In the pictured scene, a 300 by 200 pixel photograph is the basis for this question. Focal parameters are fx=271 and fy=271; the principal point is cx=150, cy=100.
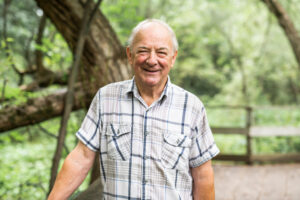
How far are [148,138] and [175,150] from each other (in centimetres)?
15

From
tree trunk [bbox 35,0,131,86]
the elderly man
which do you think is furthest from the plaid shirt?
tree trunk [bbox 35,0,131,86]

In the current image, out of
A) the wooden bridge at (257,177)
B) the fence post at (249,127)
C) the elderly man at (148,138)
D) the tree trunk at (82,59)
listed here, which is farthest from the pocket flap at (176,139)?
the fence post at (249,127)

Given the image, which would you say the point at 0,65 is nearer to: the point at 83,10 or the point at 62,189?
the point at 83,10

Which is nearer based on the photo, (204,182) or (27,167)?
(204,182)

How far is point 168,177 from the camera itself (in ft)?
4.40

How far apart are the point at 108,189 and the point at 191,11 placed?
1208cm

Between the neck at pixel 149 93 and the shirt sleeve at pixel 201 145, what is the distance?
258mm

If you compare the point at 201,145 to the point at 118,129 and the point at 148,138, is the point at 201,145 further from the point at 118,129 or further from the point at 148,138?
the point at 118,129

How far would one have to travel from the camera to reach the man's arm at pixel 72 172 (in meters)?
1.33

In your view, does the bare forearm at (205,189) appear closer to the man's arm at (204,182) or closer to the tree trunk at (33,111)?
the man's arm at (204,182)

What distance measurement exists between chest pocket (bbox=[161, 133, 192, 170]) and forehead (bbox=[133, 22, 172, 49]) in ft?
1.52

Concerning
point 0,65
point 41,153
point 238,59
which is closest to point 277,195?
point 0,65

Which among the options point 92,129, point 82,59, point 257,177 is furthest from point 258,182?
point 92,129

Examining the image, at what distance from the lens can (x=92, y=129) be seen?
55.3 inches
